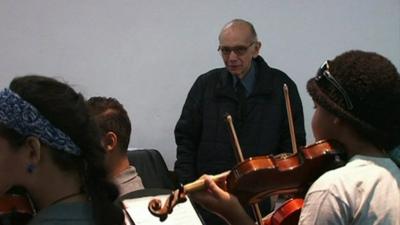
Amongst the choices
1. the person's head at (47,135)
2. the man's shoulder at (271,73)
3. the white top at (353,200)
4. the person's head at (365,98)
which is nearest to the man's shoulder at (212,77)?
the man's shoulder at (271,73)

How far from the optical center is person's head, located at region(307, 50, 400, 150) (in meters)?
1.14

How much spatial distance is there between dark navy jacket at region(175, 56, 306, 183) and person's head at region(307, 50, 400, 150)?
0.93 meters

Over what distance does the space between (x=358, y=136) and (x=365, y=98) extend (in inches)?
3.0

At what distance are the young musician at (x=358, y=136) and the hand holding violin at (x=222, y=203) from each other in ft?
0.66

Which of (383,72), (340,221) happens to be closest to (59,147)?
(340,221)

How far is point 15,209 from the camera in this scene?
120 cm

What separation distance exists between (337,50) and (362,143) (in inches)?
68.0

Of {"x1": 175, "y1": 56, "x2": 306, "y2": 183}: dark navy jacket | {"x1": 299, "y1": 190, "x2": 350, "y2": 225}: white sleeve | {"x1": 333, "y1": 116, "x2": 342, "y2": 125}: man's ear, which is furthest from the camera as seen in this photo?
{"x1": 175, "y1": 56, "x2": 306, "y2": 183}: dark navy jacket

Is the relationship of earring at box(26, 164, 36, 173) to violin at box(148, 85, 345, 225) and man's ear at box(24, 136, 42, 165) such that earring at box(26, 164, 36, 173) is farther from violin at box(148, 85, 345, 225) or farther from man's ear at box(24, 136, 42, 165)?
violin at box(148, 85, 345, 225)

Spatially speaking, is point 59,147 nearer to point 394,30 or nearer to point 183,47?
point 183,47

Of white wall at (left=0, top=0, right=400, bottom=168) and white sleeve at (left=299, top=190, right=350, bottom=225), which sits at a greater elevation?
white wall at (left=0, top=0, right=400, bottom=168)

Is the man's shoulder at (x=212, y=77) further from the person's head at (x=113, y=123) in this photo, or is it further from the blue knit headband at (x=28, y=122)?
the blue knit headband at (x=28, y=122)

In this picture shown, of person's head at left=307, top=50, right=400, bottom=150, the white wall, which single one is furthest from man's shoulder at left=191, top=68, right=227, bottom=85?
person's head at left=307, top=50, right=400, bottom=150

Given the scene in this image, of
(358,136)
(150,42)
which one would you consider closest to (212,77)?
(150,42)
